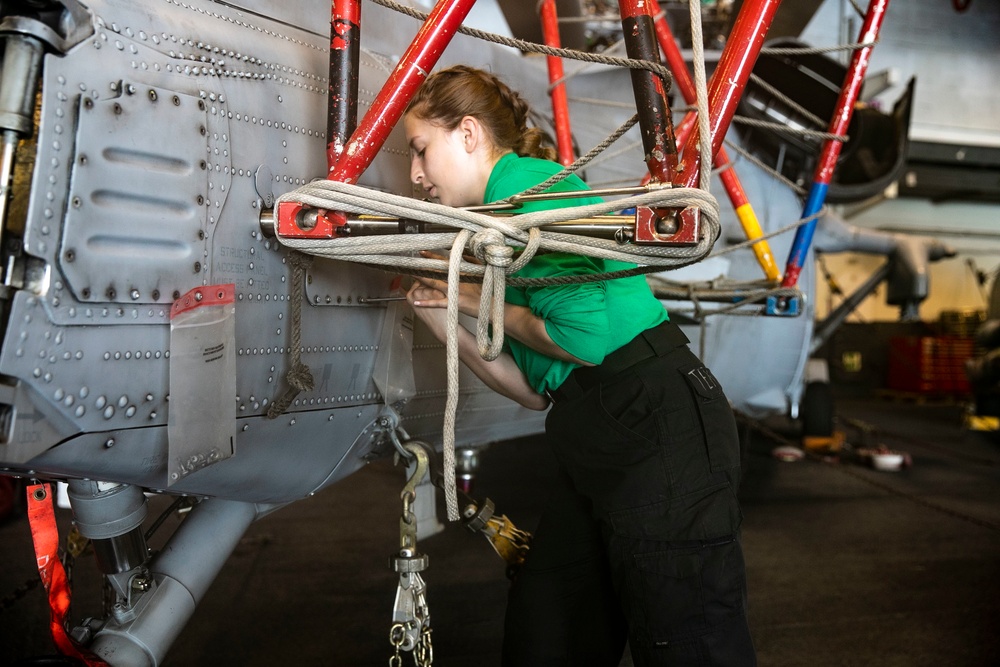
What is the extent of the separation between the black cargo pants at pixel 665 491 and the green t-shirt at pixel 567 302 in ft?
0.16

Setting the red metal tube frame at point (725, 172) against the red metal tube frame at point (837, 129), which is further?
the red metal tube frame at point (725, 172)

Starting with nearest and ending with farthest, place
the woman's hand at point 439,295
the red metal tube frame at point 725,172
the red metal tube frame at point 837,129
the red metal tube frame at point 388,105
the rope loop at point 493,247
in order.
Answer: the rope loop at point 493,247, the red metal tube frame at point 388,105, the woman's hand at point 439,295, the red metal tube frame at point 837,129, the red metal tube frame at point 725,172

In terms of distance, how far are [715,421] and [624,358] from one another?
23 cm

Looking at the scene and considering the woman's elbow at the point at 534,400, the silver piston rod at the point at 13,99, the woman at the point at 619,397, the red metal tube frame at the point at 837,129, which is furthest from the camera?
the red metal tube frame at the point at 837,129

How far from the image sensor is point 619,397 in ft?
4.69

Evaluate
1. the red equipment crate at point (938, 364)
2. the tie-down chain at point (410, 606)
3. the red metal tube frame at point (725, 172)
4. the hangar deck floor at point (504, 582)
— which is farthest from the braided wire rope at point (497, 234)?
the red equipment crate at point (938, 364)

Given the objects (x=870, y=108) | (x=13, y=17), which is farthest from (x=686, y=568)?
(x=870, y=108)

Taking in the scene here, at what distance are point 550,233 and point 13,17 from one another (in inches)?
33.2

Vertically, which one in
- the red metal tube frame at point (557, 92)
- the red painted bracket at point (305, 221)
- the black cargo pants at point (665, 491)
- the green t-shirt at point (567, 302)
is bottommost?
the black cargo pants at point (665, 491)

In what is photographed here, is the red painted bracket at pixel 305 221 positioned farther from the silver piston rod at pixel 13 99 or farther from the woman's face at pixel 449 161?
the silver piston rod at pixel 13 99

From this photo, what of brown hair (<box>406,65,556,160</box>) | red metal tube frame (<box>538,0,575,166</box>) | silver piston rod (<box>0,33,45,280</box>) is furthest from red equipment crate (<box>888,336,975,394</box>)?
silver piston rod (<box>0,33,45,280</box>)

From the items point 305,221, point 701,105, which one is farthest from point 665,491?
point 305,221

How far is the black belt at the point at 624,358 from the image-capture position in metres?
1.44

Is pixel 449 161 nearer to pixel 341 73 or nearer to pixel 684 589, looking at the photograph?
pixel 341 73
